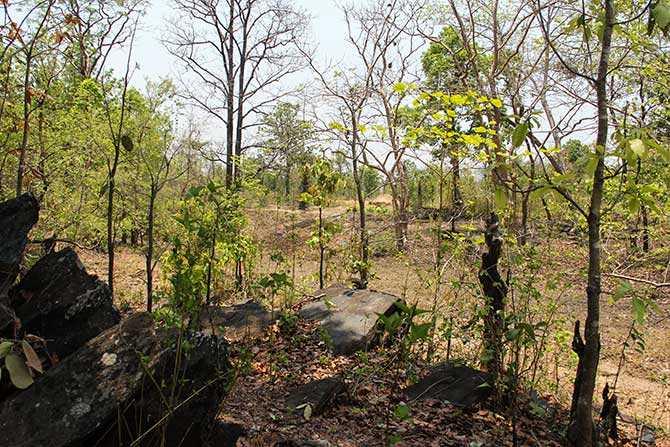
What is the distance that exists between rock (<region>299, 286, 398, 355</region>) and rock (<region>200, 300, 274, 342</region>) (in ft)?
1.64

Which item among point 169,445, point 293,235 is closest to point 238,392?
point 169,445

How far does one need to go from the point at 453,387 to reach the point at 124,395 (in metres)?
2.36

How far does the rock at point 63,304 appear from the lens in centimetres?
296

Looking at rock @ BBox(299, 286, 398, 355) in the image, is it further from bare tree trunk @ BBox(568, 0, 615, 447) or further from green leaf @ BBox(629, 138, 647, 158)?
green leaf @ BBox(629, 138, 647, 158)

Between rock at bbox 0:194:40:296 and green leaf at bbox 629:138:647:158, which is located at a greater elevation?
green leaf at bbox 629:138:647:158

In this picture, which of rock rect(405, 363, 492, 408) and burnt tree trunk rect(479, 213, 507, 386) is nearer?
burnt tree trunk rect(479, 213, 507, 386)

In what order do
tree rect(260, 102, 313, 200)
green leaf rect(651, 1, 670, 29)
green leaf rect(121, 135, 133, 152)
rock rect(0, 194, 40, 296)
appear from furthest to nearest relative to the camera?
1. tree rect(260, 102, 313, 200)
2. green leaf rect(121, 135, 133, 152)
3. rock rect(0, 194, 40, 296)
4. green leaf rect(651, 1, 670, 29)

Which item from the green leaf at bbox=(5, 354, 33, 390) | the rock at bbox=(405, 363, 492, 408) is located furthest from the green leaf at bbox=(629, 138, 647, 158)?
the rock at bbox=(405, 363, 492, 408)

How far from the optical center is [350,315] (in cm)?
556

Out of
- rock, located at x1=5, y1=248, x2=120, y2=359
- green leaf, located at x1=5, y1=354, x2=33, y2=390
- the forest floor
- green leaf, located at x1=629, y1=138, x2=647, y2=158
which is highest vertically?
green leaf, located at x1=629, y1=138, x2=647, y2=158

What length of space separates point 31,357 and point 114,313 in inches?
78.0

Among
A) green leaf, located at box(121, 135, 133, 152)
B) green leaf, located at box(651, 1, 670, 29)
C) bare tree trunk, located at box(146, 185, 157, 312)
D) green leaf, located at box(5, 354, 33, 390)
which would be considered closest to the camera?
green leaf, located at box(5, 354, 33, 390)

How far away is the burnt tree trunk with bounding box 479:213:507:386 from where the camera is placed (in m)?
3.28

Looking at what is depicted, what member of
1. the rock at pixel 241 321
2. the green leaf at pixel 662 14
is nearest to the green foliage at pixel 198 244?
the rock at pixel 241 321
